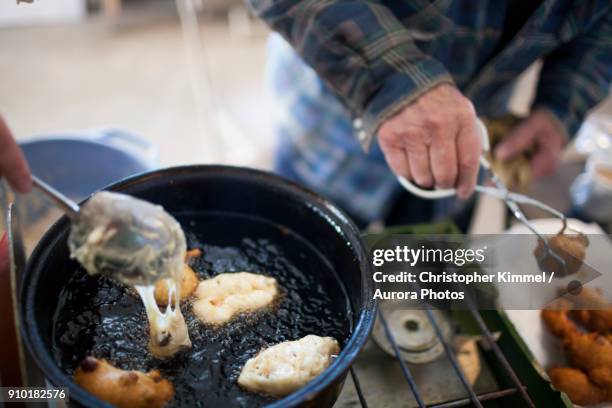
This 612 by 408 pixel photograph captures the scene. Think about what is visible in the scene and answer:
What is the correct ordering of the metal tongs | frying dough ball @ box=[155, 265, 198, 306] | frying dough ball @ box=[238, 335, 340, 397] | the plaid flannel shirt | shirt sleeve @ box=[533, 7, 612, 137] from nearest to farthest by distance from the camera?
frying dough ball @ box=[238, 335, 340, 397] < frying dough ball @ box=[155, 265, 198, 306] < the metal tongs < the plaid flannel shirt < shirt sleeve @ box=[533, 7, 612, 137]

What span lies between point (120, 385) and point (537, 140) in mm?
1528

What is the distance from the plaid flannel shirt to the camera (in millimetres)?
1250

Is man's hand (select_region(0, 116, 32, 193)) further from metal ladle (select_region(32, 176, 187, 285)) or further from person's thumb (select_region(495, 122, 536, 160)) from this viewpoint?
person's thumb (select_region(495, 122, 536, 160))

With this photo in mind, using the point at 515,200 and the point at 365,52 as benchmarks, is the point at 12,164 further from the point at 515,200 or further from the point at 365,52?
the point at 515,200

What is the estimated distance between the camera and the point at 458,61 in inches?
63.7

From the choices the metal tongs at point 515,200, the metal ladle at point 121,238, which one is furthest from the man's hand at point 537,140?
the metal ladle at point 121,238

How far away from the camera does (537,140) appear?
182 centimetres

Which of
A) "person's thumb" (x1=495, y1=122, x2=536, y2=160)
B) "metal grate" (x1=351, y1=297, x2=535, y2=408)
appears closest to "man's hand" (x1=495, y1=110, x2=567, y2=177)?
"person's thumb" (x1=495, y1=122, x2=536, y2=160)

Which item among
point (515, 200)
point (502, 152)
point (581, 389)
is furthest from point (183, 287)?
point (502, 152)

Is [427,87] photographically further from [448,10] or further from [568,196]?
[568,196]

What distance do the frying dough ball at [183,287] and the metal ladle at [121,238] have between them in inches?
5.7

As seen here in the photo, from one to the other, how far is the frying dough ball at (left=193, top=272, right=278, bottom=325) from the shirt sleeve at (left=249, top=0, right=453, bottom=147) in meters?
0.45

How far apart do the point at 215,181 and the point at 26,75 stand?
9.93 feet

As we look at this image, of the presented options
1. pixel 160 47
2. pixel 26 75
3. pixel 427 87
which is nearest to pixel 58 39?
pixel 26 75
